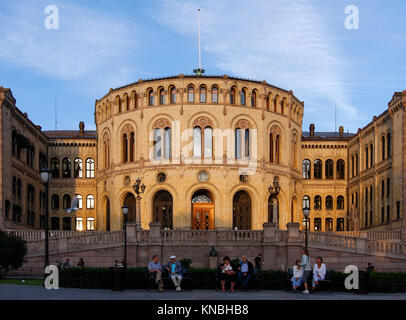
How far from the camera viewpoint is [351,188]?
68.2m

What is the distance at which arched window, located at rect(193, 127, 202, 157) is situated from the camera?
187 ft

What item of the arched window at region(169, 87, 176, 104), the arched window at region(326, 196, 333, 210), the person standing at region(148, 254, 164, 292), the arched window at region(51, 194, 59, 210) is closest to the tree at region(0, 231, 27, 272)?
the person standing at region(148, 254, 164, 292)

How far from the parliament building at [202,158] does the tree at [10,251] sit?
1662 centimetres

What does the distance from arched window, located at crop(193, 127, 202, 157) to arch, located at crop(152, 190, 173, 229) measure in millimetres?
4172

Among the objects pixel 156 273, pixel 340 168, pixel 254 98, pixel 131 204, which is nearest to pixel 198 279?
pixel 156 273

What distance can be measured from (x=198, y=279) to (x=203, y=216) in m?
29.7

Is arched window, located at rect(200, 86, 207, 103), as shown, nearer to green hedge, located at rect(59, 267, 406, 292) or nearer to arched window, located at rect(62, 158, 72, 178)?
arched window, located at rect(62, 158, 72, 178)

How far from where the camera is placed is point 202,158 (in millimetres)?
56531

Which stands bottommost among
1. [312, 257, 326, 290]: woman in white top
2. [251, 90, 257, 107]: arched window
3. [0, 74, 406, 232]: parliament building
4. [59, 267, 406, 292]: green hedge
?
[59, 267, 406, 292]: green hedge

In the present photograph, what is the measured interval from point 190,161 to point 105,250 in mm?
15053

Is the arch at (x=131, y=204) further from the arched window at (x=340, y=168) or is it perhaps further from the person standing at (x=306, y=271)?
the person standing at (x=306, y=271)

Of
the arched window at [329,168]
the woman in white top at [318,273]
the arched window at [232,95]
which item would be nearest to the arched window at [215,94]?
the arched window at [232,95]
